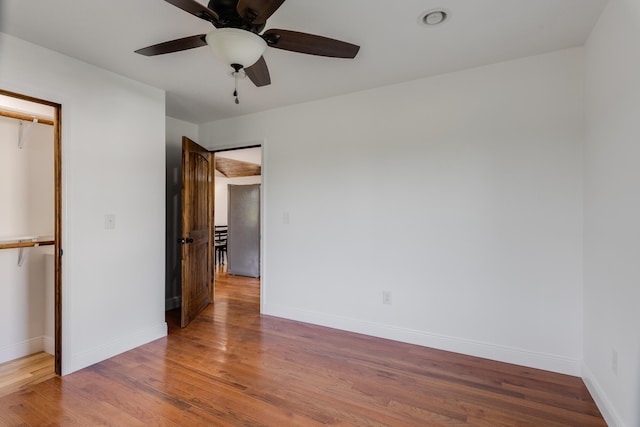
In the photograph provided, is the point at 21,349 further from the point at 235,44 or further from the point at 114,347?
the point at 235,44

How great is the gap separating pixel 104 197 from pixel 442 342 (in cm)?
308

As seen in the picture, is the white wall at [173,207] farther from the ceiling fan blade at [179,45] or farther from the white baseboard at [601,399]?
the white baseboard at [601,399]

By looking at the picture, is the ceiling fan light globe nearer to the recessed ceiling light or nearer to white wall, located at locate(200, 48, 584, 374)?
the recessed ceiling light

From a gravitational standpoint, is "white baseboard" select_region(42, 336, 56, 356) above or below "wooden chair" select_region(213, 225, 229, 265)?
below

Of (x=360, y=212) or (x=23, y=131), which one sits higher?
(x=23, y=131)

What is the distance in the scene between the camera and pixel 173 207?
161 inches

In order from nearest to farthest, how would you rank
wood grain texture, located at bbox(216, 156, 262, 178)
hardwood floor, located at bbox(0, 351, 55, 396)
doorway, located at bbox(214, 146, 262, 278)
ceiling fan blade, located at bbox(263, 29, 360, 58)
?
ceiling fan blade, located at bbox(263, 29, 360, 58)
hardwood floor, located at bbox(0, 351, 55, 396)
doorway, located at bbox(214, 146, 262, 278)
wood grain texture, located at bbox(216, 156, 262, 178)

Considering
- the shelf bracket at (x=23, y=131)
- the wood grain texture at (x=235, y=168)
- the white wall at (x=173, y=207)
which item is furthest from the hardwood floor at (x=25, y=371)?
the wood grain texture at (x=235, y=168)

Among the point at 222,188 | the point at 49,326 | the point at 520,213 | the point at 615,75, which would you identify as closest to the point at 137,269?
the point at 49,326

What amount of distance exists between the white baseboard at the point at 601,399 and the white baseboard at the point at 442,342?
0.15 m

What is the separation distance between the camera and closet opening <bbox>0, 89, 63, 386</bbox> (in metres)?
2.63

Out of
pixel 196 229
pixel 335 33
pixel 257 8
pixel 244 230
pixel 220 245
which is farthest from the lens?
pixel 220 245

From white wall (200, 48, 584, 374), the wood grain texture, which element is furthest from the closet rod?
the wood grain texture

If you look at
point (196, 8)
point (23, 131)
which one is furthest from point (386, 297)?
point (23, 131)
